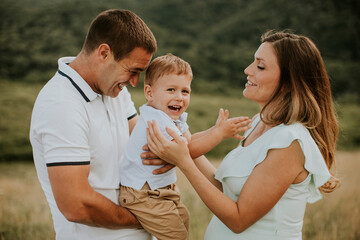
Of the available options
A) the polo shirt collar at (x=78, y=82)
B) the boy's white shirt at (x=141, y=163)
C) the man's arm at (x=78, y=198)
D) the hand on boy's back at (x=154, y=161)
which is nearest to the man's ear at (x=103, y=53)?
the polo shirt collar at (x=78, y=82)

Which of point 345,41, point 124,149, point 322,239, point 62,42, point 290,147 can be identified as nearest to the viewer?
point 290,147

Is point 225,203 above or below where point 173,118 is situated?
below

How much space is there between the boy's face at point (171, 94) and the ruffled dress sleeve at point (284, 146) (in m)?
0.61

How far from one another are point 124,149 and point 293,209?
137 cm

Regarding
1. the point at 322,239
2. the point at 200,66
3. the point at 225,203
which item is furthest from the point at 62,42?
the point at 225,203

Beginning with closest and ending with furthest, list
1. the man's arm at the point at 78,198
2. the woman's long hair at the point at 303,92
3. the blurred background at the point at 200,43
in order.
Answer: the man's arm at the point at 78,198 < the woman's long hair at the point at 303,92 < the blurred background at the point at 200,43

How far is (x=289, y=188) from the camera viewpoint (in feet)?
8.41

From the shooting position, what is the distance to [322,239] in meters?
5.53

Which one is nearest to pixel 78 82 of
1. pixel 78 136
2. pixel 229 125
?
pixel 78 136

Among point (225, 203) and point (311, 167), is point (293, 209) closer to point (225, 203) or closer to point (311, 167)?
point (311, 167)

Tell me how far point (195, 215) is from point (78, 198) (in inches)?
156

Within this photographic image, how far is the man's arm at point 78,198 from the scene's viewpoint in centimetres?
226

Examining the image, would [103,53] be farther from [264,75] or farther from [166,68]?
[264,75]

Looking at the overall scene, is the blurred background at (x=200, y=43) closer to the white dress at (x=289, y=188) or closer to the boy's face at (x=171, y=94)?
the boy's face at (x=171, y=94)
